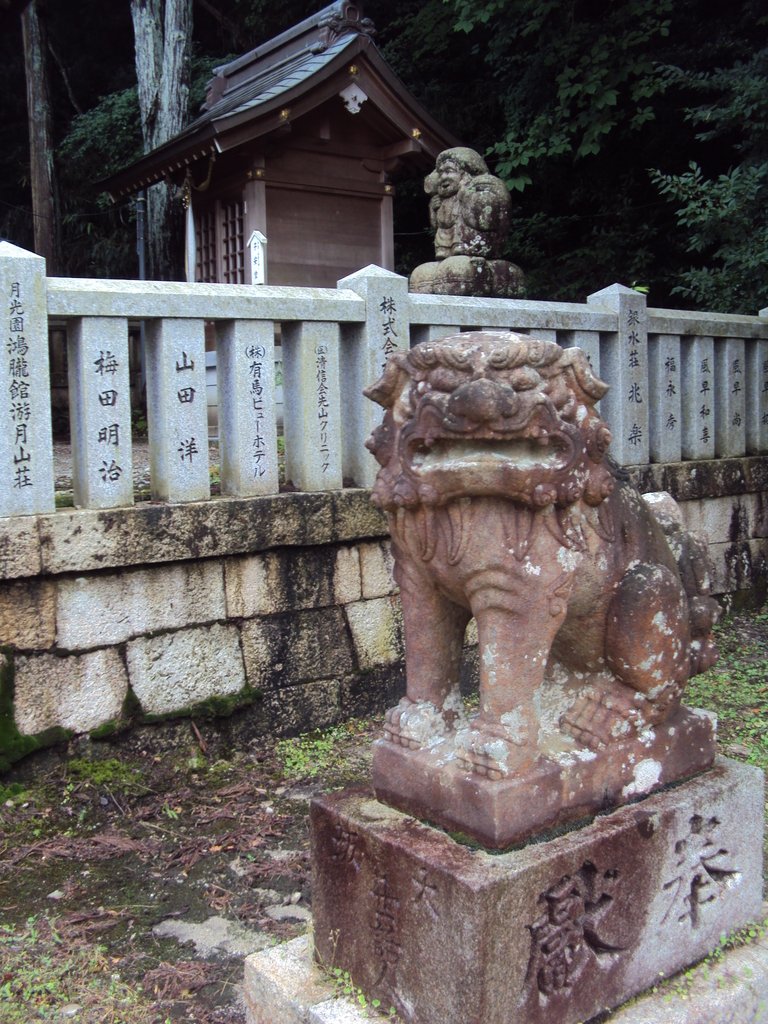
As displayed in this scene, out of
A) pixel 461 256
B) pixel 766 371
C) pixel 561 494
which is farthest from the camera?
pixel 461 256

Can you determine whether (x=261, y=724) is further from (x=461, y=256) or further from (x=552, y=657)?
(x=461, y=256)

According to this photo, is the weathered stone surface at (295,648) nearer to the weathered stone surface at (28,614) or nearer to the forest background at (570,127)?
the weathered stone surface at (28,614)

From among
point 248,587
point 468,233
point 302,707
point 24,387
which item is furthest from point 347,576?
point 468,233

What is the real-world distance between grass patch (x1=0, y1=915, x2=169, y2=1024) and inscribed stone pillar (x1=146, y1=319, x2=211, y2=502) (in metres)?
2.01

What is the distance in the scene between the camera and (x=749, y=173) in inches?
296

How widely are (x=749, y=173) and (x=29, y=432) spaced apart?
608 cm

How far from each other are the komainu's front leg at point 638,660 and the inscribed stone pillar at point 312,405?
2602mm

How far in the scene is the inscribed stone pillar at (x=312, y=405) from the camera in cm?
487

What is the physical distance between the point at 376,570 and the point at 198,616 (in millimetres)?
1040

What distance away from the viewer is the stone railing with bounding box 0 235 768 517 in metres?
4.07

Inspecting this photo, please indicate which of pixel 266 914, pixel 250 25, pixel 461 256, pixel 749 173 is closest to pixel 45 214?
pixel 250 25

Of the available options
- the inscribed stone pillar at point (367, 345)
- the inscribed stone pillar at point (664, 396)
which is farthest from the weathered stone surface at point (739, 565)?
the inscribed stone pillar at point (367, 345)

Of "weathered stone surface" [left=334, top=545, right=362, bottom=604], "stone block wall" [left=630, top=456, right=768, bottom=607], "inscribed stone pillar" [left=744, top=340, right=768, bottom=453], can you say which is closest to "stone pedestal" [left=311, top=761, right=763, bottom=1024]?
"weathered stone surface" [left=334, top=545, right=362, bottom=604]

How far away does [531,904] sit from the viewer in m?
2.18
